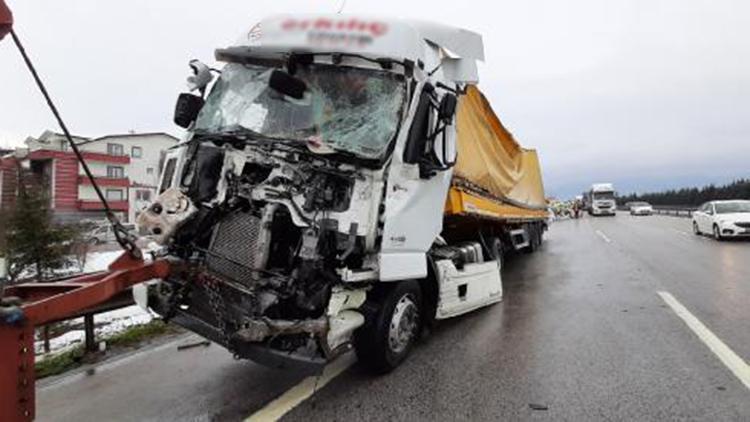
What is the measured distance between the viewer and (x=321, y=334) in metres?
4.50

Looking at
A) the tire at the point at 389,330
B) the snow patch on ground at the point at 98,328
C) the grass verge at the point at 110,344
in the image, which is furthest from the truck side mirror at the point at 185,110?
the tire at the point at 389,330

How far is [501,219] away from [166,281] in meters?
7.02

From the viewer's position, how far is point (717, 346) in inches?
241

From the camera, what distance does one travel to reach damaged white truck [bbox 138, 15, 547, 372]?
4.61 metres

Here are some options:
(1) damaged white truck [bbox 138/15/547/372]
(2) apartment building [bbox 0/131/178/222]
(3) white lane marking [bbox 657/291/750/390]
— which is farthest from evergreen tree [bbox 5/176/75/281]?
(2) apartment building [bbox 0/131/178/222]

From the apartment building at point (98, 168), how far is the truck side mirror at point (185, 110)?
168 feet

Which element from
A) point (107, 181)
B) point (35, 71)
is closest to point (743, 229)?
point (35, 71)

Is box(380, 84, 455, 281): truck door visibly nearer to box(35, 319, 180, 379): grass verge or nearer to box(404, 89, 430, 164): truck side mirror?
box(404, 89, 430, 164): truck side mirror

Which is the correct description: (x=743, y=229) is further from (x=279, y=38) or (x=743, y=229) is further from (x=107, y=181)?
(x=107, y=181)

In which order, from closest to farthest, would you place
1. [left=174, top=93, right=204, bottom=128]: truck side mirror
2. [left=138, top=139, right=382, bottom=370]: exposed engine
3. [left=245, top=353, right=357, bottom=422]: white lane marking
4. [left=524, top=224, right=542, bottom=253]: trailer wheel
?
[left=245, top=353, right=357, bottom=422]: white lane marking, [left=138, top=139, right=382, bottom=370]: exposed engine, [left=174, top=93, right=204, bottom=128]: truck side mirror, [left=524, top=224, right=542, bottom=253]: trailer wheel

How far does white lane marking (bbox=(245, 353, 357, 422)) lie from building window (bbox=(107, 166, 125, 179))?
63068 mm

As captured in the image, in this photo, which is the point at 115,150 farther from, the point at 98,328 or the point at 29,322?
the point at 29,322

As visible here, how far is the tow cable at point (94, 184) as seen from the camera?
10.3 ft

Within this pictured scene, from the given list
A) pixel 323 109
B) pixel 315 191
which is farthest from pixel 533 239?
pixel 315 191
